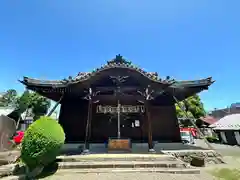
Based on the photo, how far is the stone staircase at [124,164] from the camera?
572 cm

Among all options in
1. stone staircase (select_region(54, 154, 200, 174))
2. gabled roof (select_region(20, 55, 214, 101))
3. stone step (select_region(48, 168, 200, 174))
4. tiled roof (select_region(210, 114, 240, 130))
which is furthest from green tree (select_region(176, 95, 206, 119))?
stone step (select_region(48, 168, 200, 174))

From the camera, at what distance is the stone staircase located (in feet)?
18.8

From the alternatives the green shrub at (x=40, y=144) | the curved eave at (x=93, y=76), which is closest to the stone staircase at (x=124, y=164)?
the green shrub at (x=40, y=144)

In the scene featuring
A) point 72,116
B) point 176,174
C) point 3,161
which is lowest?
point 176,174

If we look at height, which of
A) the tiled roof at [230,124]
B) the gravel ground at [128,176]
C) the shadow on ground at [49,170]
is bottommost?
the gravel ground at [128,176]

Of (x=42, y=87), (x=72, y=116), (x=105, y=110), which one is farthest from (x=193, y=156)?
(x=42, y=87)

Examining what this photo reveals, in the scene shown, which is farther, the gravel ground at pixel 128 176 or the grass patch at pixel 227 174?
the grass patch at pixel 227 174

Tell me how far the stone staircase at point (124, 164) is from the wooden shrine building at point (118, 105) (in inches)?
102

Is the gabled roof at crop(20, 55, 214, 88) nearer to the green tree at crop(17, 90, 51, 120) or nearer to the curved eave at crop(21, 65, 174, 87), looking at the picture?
the curved eave at crop(21, 65, 174, 87)

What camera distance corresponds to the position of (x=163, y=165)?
604 cm

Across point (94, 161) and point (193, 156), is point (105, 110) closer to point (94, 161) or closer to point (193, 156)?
point (94, 161)

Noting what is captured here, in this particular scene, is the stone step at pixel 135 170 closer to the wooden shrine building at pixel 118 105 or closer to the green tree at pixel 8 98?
the wooden shrine building at pixel 118 105

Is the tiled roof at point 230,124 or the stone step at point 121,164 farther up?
the tiled roof at point 230,124

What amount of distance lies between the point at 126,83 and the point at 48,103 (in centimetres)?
2329
